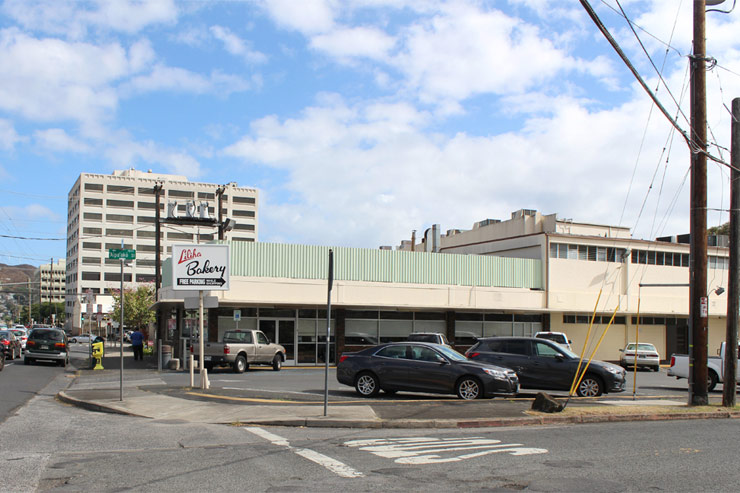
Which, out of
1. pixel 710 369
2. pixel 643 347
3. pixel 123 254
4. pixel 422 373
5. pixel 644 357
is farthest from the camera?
pixel 643 347

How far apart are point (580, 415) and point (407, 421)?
3.63 meters

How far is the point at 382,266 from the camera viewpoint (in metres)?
35.8

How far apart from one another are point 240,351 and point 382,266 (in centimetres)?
1069

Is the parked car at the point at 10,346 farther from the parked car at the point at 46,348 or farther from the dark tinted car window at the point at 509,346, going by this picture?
the dark tinted car window at the point at 509,346

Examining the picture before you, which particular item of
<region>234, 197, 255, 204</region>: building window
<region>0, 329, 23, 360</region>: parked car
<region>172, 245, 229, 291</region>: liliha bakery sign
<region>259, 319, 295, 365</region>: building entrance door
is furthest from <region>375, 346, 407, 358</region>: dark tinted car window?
<region>234, 197, 255, 204</region>: building window

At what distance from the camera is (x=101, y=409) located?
15.0m

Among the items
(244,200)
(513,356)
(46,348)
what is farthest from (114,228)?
(513,356)

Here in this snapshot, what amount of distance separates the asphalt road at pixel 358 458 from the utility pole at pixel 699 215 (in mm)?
3077

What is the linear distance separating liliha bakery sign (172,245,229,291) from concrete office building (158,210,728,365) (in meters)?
10.2

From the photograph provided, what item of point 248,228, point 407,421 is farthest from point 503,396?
point 248,228

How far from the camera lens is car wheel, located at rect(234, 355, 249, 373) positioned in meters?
27.1

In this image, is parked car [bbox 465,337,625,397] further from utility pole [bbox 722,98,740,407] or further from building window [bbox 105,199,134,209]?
building window [bbox 105,199,134,209]

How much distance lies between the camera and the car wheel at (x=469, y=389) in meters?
16.5

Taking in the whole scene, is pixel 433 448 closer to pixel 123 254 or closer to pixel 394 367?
pixel 394 367
